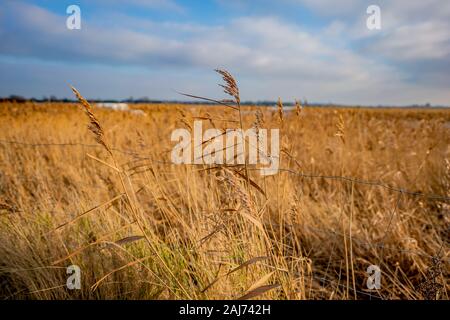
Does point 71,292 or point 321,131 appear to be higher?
point 321,131

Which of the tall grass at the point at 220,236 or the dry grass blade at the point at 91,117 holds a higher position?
the dry grass blade at the point at 91,117

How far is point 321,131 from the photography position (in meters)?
6.48

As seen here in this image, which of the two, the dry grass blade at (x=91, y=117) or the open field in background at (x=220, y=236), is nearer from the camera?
the dry grass blade at (x=91, y=117)

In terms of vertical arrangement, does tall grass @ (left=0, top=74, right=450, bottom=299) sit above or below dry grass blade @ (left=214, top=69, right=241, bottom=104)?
below

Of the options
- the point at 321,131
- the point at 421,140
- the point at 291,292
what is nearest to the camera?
the point at 291,292

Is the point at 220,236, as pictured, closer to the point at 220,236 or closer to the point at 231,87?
the point at 220,236

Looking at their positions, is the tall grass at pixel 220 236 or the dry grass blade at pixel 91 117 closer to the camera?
the dry grass blade at pixel 91 117

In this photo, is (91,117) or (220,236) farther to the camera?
(220,236)

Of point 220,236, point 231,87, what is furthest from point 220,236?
point 231,87

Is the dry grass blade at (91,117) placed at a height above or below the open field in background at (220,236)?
above

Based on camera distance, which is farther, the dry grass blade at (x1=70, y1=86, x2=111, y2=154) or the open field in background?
the open field in background

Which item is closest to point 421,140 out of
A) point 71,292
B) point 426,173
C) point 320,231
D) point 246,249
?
point 426,173
